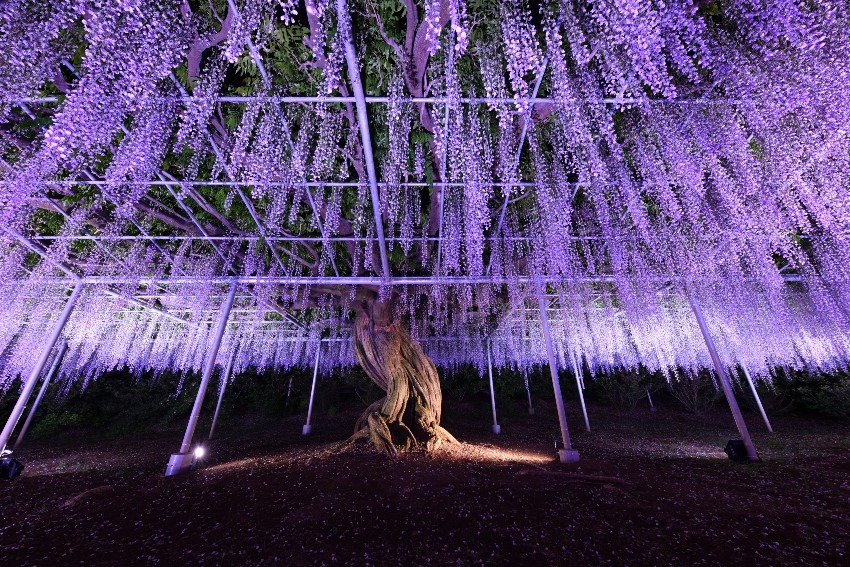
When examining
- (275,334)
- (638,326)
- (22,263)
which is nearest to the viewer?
(22,263)

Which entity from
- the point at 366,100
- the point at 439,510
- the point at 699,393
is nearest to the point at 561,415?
the point at 439,510

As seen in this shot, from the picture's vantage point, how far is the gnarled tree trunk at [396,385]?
657 centimetres

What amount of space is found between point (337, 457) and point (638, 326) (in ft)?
24.5

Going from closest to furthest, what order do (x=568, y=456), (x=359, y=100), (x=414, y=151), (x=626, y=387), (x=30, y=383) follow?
(x=359, y=100) → (x=414, y=151) → (x=568, y=456) → (x=30, y=383) → (x=626, y=387)

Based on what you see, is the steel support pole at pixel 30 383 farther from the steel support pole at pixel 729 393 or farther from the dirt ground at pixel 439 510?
the steel support pole at pixel 729 393

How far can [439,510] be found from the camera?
3.49m

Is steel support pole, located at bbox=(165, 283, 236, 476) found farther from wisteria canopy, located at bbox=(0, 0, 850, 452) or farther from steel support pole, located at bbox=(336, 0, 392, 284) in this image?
steel support pole, located at bbox=(336, 0, 392, 284)

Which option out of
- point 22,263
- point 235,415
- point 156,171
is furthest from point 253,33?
point 235,415

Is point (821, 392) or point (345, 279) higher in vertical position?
point (345, 279)

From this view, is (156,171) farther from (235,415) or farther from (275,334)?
(235,415)

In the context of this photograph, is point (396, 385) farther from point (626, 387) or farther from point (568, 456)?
point (626, 387)

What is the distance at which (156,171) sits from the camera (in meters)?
4.18

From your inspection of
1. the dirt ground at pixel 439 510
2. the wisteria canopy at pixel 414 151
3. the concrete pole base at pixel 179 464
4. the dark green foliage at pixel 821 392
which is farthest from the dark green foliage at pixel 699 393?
the concrete pole base at pixel 179 464

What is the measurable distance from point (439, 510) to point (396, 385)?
3784 mm
